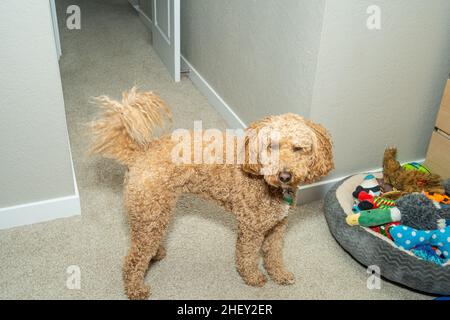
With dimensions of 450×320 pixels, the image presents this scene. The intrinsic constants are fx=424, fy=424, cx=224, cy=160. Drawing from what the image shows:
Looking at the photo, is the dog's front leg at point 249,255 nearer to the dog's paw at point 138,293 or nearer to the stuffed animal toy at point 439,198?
the dog's paw at point 138,293

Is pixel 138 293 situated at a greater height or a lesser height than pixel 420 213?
lesser

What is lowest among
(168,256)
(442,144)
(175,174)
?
(168,256)

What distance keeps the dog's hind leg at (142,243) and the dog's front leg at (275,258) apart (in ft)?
1.37

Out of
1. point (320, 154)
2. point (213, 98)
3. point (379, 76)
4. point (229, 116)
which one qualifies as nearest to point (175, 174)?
point (320, 154)

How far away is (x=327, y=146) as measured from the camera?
1.35 meters

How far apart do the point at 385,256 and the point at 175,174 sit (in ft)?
2.84

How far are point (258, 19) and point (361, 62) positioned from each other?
617 millimetres

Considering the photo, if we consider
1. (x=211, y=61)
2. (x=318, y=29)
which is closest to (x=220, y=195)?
(x=318, y=29)

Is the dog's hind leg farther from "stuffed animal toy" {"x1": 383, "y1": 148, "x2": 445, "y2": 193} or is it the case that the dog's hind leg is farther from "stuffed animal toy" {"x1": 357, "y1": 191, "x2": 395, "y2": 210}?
"stuffed animal toy" {"x1": 383, "y1": 148, "x2": 445, "y2": 193}

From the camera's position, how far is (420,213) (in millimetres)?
1656

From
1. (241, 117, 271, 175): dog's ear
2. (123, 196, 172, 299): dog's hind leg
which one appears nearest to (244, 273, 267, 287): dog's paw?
(123, 196, 172, 299): dog's hind leg

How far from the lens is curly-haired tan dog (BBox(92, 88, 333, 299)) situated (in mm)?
1303

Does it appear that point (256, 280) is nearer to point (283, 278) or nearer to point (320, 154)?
point (283, 278)

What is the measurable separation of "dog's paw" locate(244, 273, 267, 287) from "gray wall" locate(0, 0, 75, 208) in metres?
0.90
